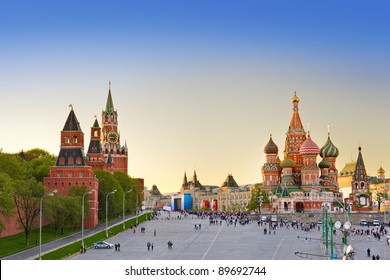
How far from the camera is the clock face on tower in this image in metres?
176

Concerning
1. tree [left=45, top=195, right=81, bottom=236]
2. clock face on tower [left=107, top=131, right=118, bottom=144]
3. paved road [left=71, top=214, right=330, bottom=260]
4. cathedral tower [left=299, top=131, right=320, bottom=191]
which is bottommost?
paved road [left=71, top=214, right=330, bottom=260]

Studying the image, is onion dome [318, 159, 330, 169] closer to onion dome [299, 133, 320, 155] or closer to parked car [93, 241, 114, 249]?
onion dome [299, 133, 320, 155]

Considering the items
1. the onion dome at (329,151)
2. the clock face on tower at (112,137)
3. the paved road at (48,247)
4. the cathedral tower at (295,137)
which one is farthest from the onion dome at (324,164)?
the paved road at (48,247)

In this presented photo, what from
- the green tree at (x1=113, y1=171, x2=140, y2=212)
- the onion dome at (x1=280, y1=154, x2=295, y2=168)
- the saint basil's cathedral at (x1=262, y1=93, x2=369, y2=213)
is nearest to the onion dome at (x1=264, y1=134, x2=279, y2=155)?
the saint basil's cathedral at (x1=262, y1=93, x2=369, y2=213)

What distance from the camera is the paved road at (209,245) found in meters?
57.2

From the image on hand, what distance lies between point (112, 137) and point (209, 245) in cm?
11197

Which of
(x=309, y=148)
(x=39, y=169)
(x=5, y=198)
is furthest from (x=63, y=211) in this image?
(x=309, y=148)

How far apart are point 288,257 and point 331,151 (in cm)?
9589

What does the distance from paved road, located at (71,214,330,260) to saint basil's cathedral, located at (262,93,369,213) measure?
4638 centimetres

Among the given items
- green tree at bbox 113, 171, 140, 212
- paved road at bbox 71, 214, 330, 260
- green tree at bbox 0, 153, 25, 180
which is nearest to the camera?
paved road at bbox 71, 214, 330, 260

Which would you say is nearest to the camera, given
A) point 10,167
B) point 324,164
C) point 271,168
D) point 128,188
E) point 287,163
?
point 10,167

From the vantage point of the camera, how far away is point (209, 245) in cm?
6762

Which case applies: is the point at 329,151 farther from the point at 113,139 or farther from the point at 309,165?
the point at 113,139

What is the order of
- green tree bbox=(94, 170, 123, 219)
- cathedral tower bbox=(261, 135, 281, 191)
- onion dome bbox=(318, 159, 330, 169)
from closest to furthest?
green tree bbox=(94, 170, 123, 219), onion dome bbox=(318, 159, 330, 169), cathedral tower bbox=(261, 135, 281, 191)
